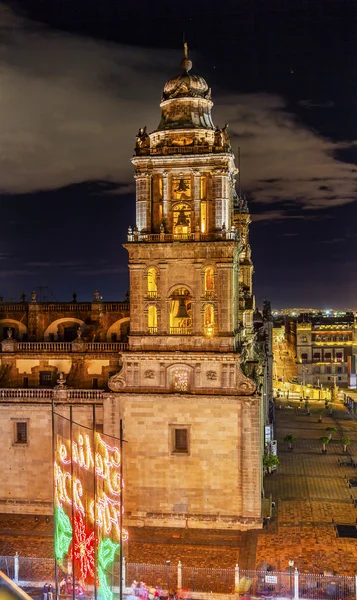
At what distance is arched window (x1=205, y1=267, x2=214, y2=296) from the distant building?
3868 inches

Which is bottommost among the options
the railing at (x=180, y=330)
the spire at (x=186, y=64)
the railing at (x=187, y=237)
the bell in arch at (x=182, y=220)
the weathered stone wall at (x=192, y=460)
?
the weathered stone wall at (x=192, y=460)

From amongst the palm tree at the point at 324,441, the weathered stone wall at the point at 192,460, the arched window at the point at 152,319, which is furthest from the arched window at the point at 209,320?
the palm tree at the point at 324,441

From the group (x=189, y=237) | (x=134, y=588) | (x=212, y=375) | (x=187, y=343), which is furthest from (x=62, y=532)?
(x=189, y=237)

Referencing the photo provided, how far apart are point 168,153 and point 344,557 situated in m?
29.1

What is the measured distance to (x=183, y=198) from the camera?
45938 mm

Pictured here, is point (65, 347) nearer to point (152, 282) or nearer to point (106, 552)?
point (152, 282)

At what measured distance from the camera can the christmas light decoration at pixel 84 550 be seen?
107 feet

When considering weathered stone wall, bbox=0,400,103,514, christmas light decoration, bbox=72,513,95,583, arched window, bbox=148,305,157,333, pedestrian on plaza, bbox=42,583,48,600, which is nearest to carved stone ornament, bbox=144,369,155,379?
arched window, bbox=148,305,157,333

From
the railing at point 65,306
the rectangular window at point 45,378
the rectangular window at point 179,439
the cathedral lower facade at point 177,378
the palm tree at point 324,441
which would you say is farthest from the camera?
the palm tree at point 324,441

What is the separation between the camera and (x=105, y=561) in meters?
31.7

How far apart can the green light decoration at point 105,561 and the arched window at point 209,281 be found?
18641 mm

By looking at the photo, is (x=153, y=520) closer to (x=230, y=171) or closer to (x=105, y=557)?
(x=105, y=557)

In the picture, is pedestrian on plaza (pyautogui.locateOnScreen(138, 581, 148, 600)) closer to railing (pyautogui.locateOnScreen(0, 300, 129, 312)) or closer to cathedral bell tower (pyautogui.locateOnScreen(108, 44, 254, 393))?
cathedral bell tower (pyautogui.locateOnScreen(108, 44, 254, 393))

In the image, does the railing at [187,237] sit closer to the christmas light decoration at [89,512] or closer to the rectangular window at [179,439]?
the rectangular window at [179,439]
